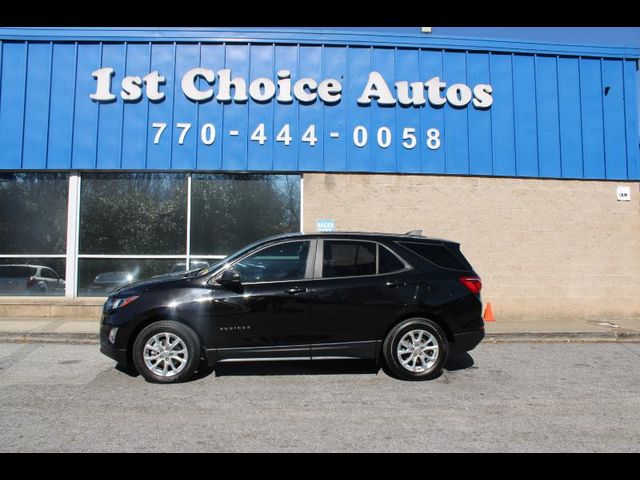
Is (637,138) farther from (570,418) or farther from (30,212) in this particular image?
(30,212)

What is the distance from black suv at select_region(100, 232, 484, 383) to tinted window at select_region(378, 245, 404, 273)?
1cm

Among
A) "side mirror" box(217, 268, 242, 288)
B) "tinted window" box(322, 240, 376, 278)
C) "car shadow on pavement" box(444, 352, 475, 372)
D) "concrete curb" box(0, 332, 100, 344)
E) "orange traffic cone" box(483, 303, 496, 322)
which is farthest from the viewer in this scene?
"orange traffic cone" box(483, 303, 496, 322)

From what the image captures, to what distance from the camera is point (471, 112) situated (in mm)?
10938

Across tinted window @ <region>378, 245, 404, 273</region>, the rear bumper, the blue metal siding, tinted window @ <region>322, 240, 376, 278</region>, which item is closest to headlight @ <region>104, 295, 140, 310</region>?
tinted window @ <region>322, 240, 376, 278</region>

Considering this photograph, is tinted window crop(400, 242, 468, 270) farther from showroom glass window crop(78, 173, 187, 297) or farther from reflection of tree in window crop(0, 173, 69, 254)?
reflection of tree in window crop(0, 173, 69, 254)

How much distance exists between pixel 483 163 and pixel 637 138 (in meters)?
3.55

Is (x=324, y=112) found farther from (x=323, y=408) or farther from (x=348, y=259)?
(x=323, y=408)

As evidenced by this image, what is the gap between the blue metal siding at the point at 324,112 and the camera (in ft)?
34.5

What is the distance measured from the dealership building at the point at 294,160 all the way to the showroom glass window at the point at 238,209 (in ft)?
0.10

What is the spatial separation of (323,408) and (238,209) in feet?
20.6

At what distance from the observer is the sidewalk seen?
27.8ft

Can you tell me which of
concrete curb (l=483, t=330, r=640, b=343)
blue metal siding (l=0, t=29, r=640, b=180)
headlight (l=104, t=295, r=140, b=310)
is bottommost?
concrete curb (l=483, t=330, r=640, b=343)
